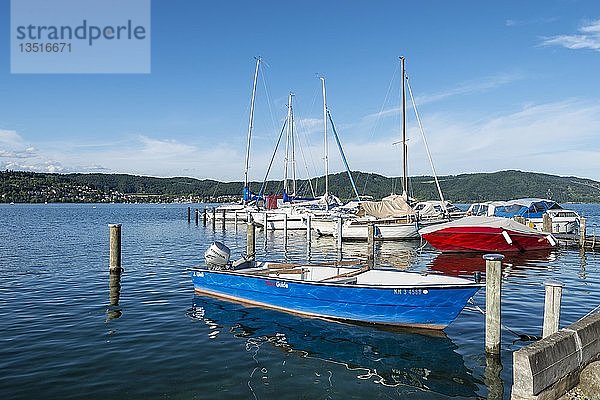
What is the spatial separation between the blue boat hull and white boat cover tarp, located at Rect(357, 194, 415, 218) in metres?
27.3

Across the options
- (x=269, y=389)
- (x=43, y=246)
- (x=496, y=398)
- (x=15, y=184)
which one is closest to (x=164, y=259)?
(x=43, y=246)

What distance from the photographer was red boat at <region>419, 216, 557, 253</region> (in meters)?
29.0

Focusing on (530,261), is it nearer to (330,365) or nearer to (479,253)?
(479,253)

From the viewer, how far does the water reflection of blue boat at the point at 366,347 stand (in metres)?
9.70

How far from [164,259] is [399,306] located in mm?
18644

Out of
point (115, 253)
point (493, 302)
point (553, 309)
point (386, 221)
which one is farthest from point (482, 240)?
point (115, 253)

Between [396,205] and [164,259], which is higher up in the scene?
[396,205]

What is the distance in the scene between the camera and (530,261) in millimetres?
26812

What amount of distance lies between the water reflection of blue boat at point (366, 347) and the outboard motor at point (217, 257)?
1.90m

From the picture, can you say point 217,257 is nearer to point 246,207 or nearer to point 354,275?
point 354,275

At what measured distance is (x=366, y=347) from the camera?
11859 mm

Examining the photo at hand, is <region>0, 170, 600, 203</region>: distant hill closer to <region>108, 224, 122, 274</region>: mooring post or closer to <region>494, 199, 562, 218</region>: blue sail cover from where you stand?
<region>494, 199, 562, 218</region>: blue sail cover

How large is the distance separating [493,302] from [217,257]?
31.8 ft

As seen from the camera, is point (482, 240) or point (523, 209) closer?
point (482, 240)
